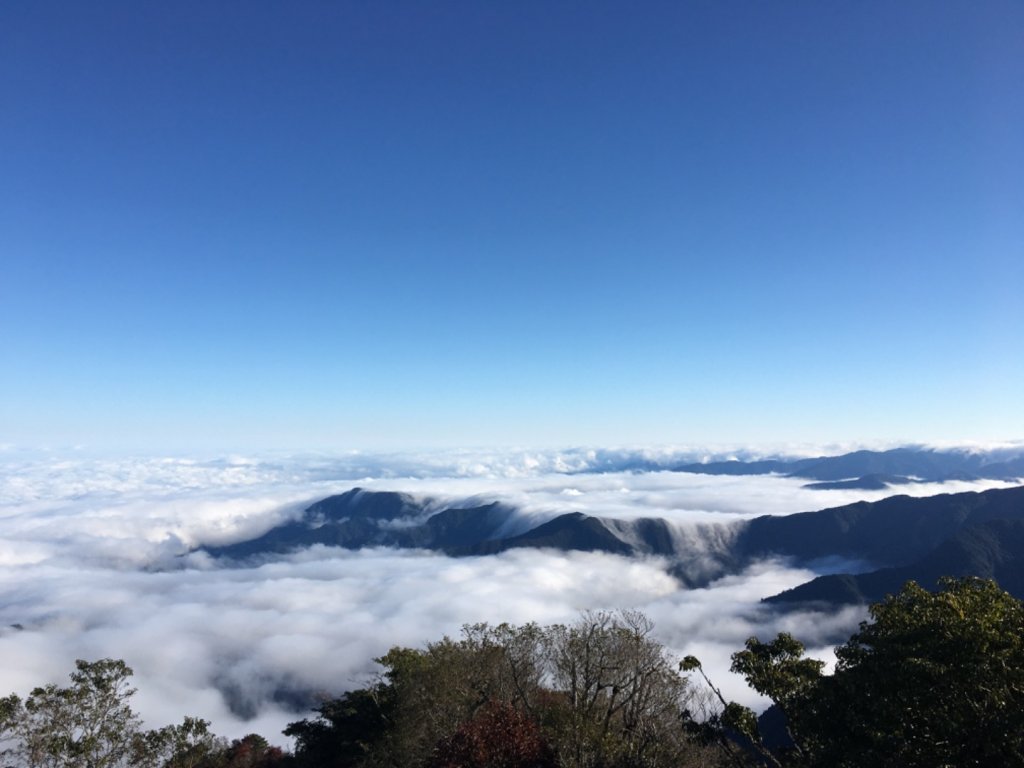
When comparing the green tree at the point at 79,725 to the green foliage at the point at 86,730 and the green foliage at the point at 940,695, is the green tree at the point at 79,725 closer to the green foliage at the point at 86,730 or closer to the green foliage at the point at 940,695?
the green foliage at the point at 86,730

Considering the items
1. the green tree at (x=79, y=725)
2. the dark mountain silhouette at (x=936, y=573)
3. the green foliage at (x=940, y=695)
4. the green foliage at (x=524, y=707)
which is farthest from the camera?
the dark mountain silhouette at (x=936, y=573)

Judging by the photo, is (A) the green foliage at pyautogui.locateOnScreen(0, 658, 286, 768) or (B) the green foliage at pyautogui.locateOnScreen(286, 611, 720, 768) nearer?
(B) the green foliage at pyautogui.locateOnScreen(286, 611, 720, 768)

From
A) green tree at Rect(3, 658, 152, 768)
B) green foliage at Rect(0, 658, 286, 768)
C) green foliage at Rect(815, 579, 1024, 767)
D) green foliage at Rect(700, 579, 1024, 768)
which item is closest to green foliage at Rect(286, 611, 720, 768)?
green foliage at Rect(700, 579, 1024, 768)

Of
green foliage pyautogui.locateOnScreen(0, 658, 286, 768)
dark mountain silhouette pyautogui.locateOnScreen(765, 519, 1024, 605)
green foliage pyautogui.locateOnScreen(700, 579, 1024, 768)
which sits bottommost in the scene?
dark mountain silhouette pyautogui.locateOnScreen(765, 519, 1024, 605)

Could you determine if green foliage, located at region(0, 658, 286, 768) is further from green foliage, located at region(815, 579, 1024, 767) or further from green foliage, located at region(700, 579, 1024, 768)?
green foliage, located at region(815, 579, 1024, 767)

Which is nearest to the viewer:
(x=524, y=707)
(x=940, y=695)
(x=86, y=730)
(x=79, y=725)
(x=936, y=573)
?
(x=940, y=695)

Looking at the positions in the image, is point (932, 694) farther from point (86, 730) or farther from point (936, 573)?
point (936, 573)

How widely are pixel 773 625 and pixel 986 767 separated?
611ft

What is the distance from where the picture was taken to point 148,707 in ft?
456

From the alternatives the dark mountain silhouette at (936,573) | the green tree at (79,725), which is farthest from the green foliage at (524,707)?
the dark mountain silhouette at (936,573)

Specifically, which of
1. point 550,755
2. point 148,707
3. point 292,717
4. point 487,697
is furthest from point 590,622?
point 148,707

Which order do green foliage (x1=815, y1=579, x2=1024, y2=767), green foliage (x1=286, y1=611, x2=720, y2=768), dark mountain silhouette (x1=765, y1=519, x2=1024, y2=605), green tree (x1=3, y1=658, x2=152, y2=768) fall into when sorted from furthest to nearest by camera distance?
dark mountain silhouette (x1=765, y1=519, x2=1024, y2=605), green tree (x1=3, y1=658, x2=152, y2=768), green foliage (x1=286, y1=611, x2=720, y2=768), green foliage (x1=815, y1=579, x2=1024, y2=767)

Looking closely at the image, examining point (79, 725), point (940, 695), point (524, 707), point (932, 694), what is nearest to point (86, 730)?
point (79, 725)

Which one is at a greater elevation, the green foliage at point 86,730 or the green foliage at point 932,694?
the green foliage at point 932,694
